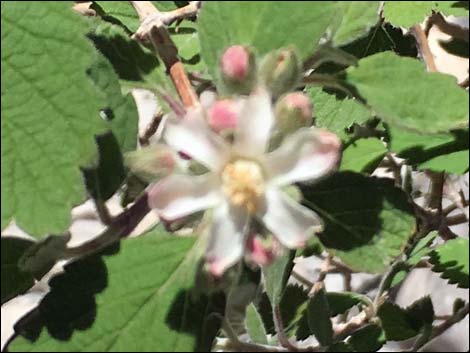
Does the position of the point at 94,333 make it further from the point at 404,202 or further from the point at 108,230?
the point at 404,202

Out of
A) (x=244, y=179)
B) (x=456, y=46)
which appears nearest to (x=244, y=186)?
(x=244, y=179)

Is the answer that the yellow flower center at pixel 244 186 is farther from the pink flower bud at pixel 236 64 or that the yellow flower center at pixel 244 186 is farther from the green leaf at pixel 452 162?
the green leaf at pixel 452 162

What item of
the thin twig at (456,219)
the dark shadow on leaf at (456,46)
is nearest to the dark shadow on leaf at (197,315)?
the thin twig at (456,219)

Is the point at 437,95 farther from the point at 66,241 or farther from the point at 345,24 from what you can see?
the point at 66,241

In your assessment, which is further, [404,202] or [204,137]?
[404,202]

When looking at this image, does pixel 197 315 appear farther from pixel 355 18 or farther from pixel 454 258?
pixel 454 258

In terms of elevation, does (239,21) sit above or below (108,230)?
above

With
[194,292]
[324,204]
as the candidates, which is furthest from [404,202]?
[194,292]
